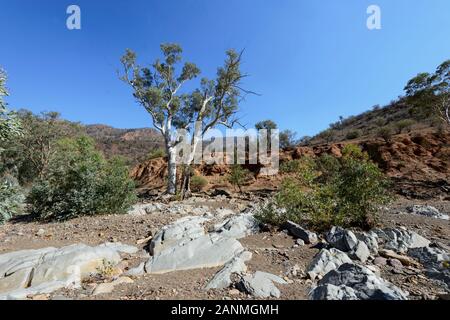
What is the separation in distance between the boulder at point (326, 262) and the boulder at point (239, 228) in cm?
180

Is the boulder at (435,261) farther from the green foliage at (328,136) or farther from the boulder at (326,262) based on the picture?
the green foliage at (328,136)

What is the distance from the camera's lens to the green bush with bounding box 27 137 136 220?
8445 mm

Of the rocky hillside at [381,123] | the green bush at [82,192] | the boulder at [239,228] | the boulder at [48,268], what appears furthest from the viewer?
the rocky hillside at [381,123]

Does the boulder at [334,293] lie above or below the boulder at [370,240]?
below

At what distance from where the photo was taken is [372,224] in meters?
5.72

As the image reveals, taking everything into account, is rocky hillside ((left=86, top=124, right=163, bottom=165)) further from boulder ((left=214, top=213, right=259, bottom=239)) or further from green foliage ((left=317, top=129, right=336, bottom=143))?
boulder ((left=214, top=213, right=259, bottom=239))

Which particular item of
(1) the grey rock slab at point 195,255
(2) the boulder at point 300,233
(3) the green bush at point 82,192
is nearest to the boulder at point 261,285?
(1) the grey rock slab at point 195,255

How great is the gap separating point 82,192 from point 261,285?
23.9 ft

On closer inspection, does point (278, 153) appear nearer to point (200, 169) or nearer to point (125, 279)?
Result: point (200, 169)

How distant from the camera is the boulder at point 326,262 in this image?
3693 millimetres

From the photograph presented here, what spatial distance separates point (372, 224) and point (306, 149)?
64.4ft

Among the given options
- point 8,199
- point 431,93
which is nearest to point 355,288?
point 8,199

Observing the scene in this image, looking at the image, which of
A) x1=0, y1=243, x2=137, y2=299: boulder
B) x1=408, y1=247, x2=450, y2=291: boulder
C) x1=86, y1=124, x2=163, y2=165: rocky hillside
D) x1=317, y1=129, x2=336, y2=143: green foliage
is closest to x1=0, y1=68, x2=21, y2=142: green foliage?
x1=0, y1=243, x2=137, y2=299: boulder

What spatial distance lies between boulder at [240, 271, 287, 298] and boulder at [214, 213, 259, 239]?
1.85m
